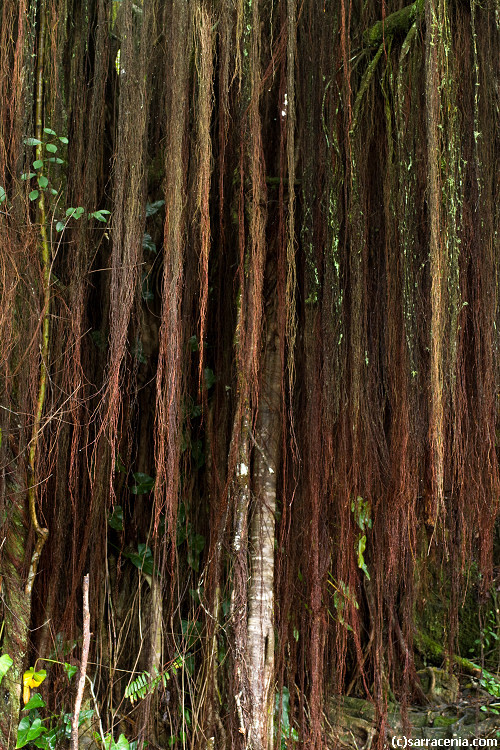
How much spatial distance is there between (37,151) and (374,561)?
1.58 meters

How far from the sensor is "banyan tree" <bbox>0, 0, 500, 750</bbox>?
1.64 metres

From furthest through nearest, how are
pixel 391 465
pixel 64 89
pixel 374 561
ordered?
pixel 374 561
pixel 64 89
pixel 391 465

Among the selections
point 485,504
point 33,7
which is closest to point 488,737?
point 485,504

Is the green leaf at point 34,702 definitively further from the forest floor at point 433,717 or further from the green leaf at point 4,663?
the forest floor at point 433,717

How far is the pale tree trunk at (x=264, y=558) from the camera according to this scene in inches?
67.6

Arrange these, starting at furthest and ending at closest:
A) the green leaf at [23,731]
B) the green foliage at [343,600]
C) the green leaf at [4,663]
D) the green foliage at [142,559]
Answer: the green foliage at [142,559] < the green foliage at [343,600] < the green leaf at [23,731] < the green leaf at [4,663]

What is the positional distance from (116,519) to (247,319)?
878mm

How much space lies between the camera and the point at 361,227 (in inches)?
67.7

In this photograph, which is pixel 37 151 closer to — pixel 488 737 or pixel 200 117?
pixel 200 117

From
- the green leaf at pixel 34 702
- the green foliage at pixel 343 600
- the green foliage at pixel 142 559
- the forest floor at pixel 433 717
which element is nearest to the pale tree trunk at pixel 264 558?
the green foliage at pixel 343 600

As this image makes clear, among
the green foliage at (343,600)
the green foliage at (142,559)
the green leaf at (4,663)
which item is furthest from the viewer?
the green foliage at (142,559)

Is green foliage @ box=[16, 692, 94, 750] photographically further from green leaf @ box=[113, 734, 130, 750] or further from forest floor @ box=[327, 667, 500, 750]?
forest floor @ box=[327, 667, 500, 750]

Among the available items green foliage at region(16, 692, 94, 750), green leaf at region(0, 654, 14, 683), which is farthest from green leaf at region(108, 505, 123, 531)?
green leaf at region(0, 654, 14, 683)

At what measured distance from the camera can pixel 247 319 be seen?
166 centimetres
